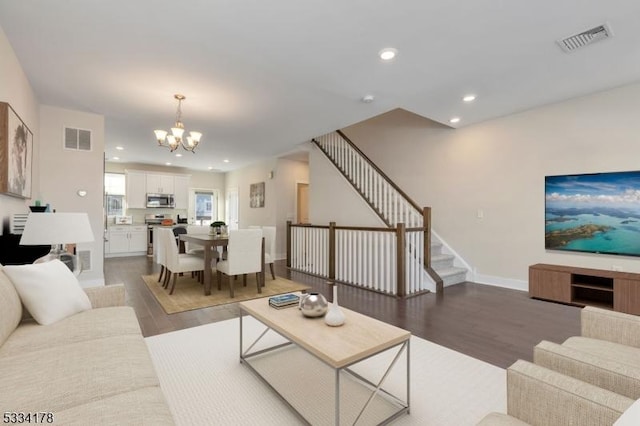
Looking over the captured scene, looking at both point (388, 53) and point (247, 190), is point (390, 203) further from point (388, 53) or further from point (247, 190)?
point (247, 190)

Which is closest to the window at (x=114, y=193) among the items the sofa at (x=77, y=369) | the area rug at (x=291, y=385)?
the area rug at (x=291, y=385)

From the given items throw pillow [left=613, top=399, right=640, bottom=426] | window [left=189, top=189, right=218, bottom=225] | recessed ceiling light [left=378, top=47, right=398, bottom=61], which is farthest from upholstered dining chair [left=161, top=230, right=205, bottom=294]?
window [left=189, top=189, right=218, bottom=225]

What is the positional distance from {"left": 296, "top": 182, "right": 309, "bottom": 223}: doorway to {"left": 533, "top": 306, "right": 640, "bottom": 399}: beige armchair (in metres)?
6.76

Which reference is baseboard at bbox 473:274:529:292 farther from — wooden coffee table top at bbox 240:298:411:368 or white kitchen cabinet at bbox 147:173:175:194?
white kitchen cabinet at bbox 147:173:175:194

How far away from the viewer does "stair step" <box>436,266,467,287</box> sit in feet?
15.2

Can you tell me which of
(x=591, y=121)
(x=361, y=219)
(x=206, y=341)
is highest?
(x=591, y=121)

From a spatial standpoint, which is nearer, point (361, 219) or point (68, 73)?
point (68, 73)

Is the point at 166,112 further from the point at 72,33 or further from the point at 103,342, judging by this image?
the point at 103,342

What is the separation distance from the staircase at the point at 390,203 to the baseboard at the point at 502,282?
0.75ft

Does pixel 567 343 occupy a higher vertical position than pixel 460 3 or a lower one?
lower

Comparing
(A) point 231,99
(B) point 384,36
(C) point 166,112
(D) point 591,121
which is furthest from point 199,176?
(D) point 591,121

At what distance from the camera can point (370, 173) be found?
5383 millimetres

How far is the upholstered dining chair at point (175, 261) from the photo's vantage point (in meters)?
Answer: 4.11

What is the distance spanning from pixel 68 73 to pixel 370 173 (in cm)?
428
